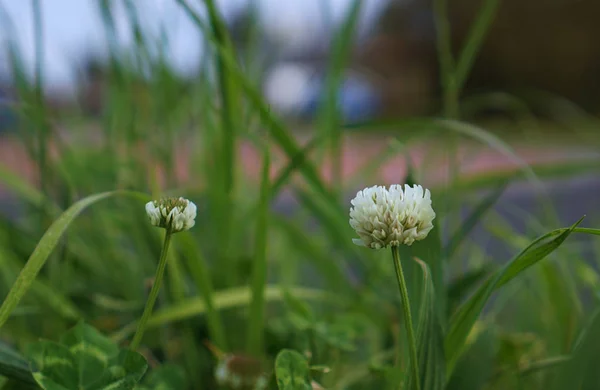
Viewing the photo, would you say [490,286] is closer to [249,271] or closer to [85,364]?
[85,364]

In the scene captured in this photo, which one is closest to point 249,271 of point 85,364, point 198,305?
point 198,305

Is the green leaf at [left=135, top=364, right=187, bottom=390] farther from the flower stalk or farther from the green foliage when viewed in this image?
the flower stalk

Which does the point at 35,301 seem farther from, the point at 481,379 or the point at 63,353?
the point at 481,379

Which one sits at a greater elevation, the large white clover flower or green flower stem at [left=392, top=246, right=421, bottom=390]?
the large white clover flower

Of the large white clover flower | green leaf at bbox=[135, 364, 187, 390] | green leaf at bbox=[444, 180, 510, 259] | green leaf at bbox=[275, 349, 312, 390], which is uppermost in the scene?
green leaf at bbox=[444, 180, 510, 259]

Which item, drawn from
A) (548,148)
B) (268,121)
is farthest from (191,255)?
(548,148)

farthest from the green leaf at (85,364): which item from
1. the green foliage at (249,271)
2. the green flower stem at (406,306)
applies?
the green flower stem at (406,306)

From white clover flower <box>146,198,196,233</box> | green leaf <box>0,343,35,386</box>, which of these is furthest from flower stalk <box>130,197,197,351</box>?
green leaf <box>0,343,35,386</box>
